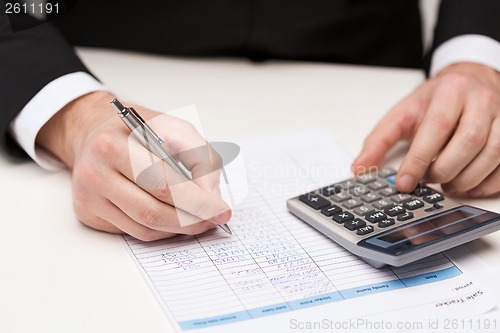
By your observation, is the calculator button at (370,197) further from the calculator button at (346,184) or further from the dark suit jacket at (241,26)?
the dark suit jacket at (241,26)

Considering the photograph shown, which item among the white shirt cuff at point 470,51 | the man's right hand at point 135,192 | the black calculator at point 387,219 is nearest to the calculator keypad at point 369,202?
the black calculator at point 387,219

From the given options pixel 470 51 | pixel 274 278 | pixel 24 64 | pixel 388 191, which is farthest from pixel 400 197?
pixel 24 64

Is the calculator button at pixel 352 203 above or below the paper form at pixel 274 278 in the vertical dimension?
above

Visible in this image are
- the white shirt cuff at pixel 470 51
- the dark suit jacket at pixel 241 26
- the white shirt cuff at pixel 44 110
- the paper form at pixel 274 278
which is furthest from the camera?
the dark suit jacket at pixel 241 26

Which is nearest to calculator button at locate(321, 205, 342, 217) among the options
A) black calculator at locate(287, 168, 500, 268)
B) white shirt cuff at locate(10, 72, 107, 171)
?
black calculator at locate(287, 168, 500, 268)

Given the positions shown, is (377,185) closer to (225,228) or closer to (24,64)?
(225,228)

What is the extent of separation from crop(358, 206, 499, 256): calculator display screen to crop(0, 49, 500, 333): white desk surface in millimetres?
33

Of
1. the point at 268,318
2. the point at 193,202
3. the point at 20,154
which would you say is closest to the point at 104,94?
the point at 20,154

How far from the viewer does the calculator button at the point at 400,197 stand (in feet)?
2.07

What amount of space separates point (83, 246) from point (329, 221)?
228 mm

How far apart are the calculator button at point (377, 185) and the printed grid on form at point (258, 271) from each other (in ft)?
0.28

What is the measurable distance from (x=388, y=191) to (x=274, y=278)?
0.17 meters

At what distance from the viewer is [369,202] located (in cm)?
63

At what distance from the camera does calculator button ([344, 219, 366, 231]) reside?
0.58 meters
